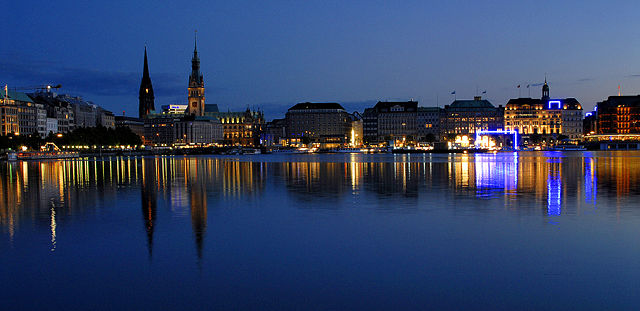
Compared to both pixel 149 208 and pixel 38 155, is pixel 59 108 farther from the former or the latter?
pixel 149 208

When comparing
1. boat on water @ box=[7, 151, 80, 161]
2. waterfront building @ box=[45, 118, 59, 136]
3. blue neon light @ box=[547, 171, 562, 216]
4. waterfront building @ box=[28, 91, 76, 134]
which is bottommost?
blue neon light @ box=[547, 171, 562, 216]

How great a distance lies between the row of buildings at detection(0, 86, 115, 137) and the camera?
142250 mm

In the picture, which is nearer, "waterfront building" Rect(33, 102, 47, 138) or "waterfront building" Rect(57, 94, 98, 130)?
"waterfront building" Rect(33, 102, 47, 138)

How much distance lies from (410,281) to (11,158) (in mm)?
→ 110679

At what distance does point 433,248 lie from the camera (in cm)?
1497

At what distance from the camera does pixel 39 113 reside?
155500mm

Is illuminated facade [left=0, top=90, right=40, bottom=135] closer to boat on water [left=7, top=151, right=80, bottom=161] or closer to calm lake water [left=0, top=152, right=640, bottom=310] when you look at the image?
boat on water [left=7, top=151, right=80, bottom=161]

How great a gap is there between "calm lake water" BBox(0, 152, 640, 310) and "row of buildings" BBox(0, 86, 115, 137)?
13317 centimetres

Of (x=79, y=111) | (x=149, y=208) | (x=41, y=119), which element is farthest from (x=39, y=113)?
(x=149, y=208)

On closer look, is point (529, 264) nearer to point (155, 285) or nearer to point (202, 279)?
point (202, 279)

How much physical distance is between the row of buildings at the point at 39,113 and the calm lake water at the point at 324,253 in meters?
133

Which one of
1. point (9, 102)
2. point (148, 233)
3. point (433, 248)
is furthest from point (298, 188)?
point (9, 102)

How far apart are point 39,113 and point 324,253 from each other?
161245 millimetres

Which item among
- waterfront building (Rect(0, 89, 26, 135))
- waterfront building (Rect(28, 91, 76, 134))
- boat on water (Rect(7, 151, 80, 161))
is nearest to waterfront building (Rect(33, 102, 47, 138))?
waterfront building (Rect(28, 91, 76, 134))
